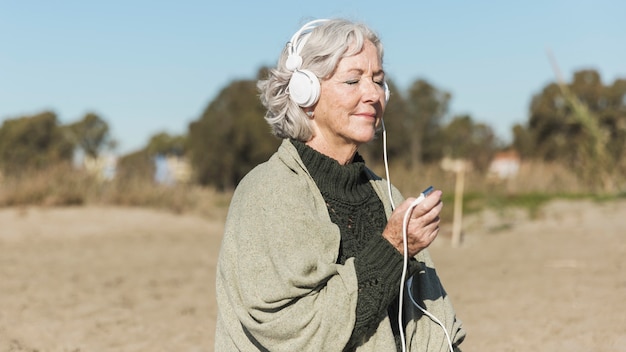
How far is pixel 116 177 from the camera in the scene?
15.6 m

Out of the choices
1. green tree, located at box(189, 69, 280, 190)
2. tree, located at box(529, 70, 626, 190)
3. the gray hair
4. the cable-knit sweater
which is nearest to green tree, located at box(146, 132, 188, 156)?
green tree, located at box(189, 69, 280, 190)

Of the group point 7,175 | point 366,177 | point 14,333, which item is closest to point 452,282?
point 14,333

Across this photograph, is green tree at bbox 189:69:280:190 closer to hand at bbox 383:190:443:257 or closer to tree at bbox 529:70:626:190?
tree at bbox 529:70:626:190

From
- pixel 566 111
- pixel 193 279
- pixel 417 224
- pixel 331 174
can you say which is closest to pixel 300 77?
pixel 331 174

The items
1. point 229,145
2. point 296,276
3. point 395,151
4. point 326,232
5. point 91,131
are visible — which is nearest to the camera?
point 296,276

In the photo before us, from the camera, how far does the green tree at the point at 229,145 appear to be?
38.4m

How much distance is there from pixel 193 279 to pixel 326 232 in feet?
20.8

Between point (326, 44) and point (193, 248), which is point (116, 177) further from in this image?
point (326, 44)

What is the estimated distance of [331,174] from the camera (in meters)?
2.63

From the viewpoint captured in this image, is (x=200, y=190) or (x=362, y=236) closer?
(x=362, y=236)

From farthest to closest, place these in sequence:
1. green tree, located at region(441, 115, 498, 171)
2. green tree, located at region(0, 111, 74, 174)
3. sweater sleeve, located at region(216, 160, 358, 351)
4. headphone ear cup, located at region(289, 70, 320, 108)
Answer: green tree, located at region(0, 111, 74, 174)
green tree, located at region(441, 115, 498, 171)
headphone ear cup, located at region(289, 70, 320, 108)
sweater sleeve, located at region(216, 160, 358, 351)

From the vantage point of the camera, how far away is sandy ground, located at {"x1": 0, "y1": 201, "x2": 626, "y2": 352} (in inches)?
211

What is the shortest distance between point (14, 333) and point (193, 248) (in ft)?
19.4

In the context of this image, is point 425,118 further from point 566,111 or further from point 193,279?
point 193,279
